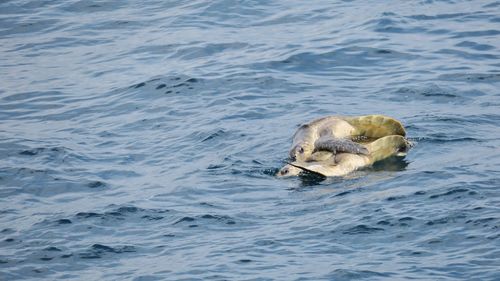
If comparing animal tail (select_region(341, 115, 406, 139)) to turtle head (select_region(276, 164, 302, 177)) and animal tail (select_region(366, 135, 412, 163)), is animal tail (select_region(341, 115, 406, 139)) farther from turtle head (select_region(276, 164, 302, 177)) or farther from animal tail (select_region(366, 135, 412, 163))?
turtle head (select_region(276, 164, 302, 177))

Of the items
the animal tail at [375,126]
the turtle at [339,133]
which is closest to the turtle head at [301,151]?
the turtle at [339,133]

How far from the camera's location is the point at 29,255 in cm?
1152

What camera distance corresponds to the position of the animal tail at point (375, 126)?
45.1 ft

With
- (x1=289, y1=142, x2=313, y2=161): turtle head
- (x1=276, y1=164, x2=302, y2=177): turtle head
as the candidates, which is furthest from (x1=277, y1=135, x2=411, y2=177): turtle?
(x1=289, y1=142, x2=313, y2=161): turtle head

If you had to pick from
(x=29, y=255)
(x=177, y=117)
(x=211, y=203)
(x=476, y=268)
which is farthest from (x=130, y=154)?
(x=476, y=268)

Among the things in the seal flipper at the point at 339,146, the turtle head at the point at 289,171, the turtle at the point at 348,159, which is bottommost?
the turtle head at the point at 289,171

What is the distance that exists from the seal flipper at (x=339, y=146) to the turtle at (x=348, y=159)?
5 cm

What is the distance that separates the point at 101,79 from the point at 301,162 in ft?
23.0

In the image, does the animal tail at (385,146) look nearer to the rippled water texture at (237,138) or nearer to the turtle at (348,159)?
the turtle at (348,159)

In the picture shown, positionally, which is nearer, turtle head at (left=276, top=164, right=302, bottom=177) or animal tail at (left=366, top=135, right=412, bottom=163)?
turtle head at (left=276, top=164, right=302, bottom=177)

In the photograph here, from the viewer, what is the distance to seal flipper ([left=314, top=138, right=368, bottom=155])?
13.3m

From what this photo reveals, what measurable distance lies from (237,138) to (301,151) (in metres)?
1.68

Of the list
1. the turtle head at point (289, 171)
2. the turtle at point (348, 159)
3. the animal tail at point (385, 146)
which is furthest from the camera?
the animal tail at point (385, 146)

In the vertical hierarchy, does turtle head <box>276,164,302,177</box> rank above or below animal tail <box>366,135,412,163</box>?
below
